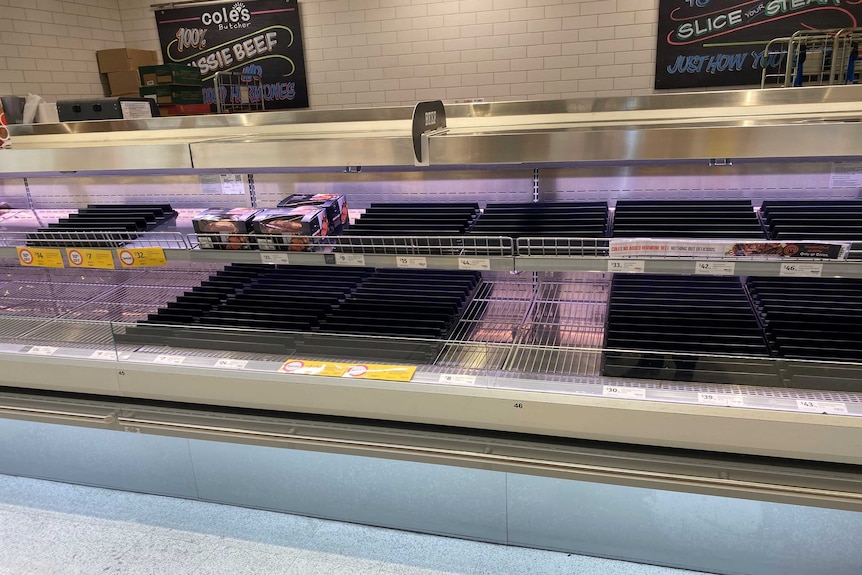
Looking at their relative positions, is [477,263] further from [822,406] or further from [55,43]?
[55,43]

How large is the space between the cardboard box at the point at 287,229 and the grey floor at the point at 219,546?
3.43ft

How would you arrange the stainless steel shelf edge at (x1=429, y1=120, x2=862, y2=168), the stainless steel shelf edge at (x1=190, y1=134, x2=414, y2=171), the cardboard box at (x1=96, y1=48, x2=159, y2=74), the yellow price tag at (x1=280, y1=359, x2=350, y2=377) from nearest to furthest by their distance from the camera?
the stainless steel shelf edge at (x1=429, y1=120, x2=862, y2=168)
the stainless steel shelf edge at (x1=190, y1=134, x2=414, y2=171)
the yellow price tag at (x1=280, y1=359, x2=350, y2=377)
the cardboard box at (x1=96, y1=48, x2=159, y2=74)

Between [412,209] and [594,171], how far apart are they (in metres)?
0.63

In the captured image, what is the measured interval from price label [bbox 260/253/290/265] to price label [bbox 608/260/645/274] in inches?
35.9

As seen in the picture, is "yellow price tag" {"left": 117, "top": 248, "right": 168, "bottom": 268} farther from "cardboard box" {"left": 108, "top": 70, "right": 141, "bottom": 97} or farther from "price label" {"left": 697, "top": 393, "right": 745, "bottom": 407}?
"cardboard box" {"left": 108, "top": 70, "right": 141, "bottom": 97}

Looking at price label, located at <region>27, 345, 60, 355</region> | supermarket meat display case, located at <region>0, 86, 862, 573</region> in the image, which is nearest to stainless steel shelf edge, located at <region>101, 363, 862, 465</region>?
supermarket meat display case, located at <region>0, 86, 862, 573</region>

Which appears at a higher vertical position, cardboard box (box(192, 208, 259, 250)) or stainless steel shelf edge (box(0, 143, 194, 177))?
stainless steel shelf edge (box(0, 143, 194, 177))

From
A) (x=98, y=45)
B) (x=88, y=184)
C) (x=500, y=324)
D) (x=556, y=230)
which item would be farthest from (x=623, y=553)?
(x=98, y=45)

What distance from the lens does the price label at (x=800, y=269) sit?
4.20 ft

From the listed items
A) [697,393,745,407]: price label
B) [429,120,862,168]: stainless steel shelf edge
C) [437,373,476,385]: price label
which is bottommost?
[437,373,476,385]: price label

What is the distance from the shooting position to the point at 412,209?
192cm

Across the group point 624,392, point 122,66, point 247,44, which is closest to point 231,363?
point 624,392

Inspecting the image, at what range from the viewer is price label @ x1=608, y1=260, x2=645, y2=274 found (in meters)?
1.38

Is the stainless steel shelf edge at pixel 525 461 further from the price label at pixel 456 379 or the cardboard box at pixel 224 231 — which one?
the cardboard box at pixel 224 231
